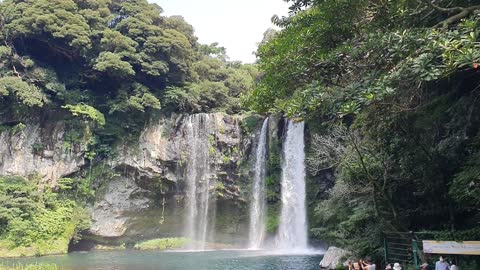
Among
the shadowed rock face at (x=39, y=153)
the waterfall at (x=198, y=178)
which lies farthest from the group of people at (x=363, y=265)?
the shadowed rock face at (x=39, y=153)

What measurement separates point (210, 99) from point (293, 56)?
1861cm

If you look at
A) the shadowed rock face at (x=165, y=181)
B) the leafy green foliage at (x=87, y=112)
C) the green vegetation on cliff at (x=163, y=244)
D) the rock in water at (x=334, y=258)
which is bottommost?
the green vegetation on cliff at (x=163, y=244)

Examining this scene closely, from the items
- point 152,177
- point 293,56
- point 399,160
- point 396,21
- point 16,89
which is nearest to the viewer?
point 396,21

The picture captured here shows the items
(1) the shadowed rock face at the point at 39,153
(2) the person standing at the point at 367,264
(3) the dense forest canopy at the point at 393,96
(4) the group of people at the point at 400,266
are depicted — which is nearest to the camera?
(3) the dense forest canopy at the point at 393,96

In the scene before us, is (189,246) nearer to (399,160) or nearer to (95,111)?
(95,111)

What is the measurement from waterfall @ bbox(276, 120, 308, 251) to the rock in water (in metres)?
7.56

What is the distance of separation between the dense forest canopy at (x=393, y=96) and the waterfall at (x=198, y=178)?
508 inches

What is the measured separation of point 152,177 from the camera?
2289 cm

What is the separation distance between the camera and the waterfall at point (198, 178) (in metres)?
24.0

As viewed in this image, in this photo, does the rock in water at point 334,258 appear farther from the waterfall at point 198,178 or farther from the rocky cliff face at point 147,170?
the waterfall at point 198,178

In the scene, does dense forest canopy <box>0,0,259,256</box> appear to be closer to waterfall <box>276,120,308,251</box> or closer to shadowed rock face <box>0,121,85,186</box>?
shadowed rock face <box>0,121,85,186</box>

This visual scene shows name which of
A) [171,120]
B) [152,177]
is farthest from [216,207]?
[171,120]

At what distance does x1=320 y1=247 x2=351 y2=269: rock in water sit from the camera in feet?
42.7

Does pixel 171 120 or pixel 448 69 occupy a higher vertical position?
pixel 171 120
